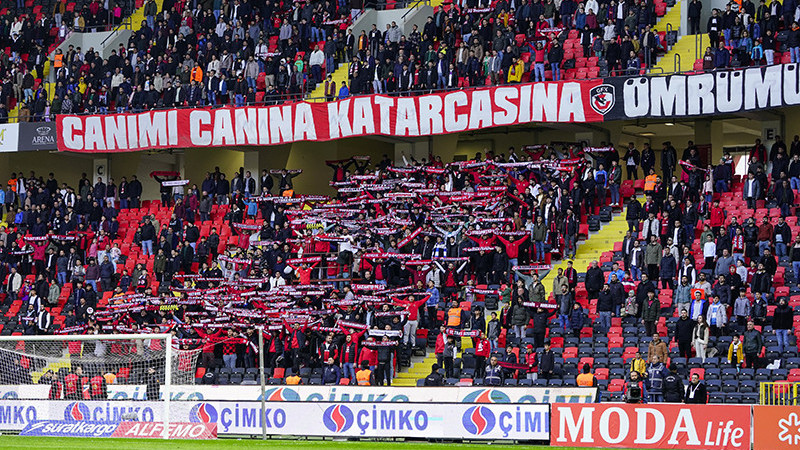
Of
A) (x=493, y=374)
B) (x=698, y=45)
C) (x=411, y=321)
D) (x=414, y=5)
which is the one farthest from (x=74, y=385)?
(x=414, y=5)

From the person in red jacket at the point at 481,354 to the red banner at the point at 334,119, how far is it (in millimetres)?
8375

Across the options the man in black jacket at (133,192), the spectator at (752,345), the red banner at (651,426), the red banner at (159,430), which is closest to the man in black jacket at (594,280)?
the spectator at (752,345)

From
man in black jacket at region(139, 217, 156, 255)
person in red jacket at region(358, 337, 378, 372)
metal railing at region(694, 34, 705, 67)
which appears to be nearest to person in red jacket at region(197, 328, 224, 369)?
person in red jacket at region(358, 337, 378, 372)

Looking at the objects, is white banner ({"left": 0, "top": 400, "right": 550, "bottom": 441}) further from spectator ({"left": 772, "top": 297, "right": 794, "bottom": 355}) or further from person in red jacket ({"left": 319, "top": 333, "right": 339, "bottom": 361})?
spectator ({"left": 772, "top": 297, "right": 794, "bottom": 355})

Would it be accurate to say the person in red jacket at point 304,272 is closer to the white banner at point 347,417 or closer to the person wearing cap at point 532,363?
the person wearing cap at point 532,363

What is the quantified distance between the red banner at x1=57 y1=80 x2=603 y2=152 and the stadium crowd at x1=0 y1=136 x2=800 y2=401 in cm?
126

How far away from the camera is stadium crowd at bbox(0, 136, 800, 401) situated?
2612 cm

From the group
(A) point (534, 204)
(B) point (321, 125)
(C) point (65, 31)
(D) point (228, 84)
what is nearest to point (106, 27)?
(C) point (65, 31)

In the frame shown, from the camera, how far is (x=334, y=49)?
38.4 metres

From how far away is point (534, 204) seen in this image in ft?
101

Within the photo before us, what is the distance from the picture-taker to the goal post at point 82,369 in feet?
72.4

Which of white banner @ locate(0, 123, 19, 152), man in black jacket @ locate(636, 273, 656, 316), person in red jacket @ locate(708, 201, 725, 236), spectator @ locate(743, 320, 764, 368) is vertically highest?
white banner @ locate(0, 123, 19, 152)

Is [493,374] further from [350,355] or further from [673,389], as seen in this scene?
[673,389]

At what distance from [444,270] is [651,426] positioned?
421 inches
